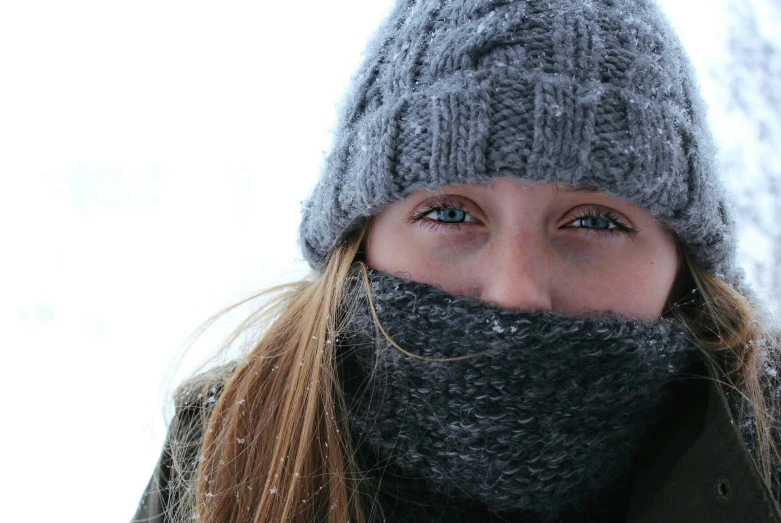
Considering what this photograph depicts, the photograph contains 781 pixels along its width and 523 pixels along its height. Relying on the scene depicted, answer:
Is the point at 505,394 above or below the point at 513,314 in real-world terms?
below

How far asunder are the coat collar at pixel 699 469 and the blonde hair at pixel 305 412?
0.11 m

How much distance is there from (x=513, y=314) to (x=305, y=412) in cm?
47

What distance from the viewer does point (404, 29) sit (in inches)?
50.9

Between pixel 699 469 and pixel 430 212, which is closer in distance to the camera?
pixel 699 469

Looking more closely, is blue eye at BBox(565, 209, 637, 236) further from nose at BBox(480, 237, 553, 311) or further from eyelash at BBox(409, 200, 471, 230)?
eyelash at BBox(409, 200, 471, 230)

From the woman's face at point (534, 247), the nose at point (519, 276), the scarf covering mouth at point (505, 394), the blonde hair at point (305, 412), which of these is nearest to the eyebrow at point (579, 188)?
the woman's face at point (534, 247)

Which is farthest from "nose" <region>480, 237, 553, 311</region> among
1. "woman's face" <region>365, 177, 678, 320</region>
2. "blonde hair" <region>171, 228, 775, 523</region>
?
"blonde hair" <region>171, 228, 775, 523</region>

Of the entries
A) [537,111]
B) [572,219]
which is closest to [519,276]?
[572,219]

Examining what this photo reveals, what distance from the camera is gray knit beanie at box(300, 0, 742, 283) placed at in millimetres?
1097

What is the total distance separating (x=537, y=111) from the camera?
109 centimetres

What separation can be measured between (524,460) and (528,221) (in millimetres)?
449

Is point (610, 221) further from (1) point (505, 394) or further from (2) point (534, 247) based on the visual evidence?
(1) point (505, 394)

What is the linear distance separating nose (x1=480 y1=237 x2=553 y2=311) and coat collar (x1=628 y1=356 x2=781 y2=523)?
1.24ft

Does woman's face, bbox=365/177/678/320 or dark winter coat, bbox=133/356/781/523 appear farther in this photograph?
woman's face, bbox=365/177/678/320
